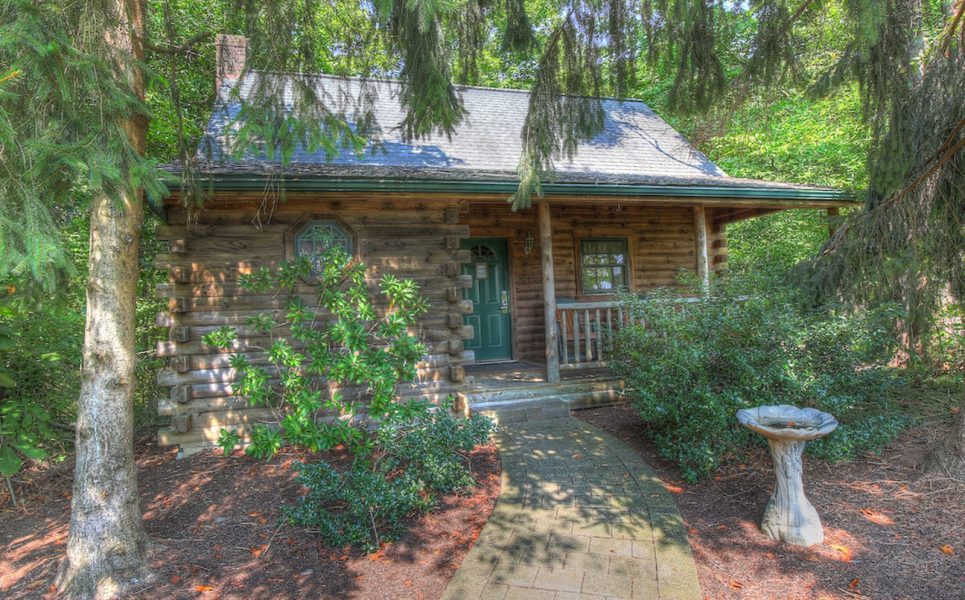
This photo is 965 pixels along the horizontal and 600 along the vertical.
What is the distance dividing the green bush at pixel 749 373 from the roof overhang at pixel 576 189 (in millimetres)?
2019

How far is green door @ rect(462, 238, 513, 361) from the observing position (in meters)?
8.66

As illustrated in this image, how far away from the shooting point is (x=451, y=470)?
4.10m

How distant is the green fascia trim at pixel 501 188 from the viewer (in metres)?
5.04

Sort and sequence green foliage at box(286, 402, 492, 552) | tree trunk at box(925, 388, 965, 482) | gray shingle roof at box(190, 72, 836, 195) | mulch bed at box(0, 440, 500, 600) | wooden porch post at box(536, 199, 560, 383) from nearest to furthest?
1. mulch bed at box(0, 440, 500, 600)
2. green foliage at box(286, 402, 492, 552)
3. tree trunk at box(925, 388, 965, 482)
4. gray shingle roof at box(190, 72, 836, 195)
5. wooden porch post at box(536, 199, 560, 383)

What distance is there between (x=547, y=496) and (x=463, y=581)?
126 cm

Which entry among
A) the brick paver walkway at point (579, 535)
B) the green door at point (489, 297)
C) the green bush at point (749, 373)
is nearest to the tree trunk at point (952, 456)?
the green bush at point (749, 373)

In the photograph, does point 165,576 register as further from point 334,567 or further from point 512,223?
point 512,223

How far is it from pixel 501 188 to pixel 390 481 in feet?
11.4

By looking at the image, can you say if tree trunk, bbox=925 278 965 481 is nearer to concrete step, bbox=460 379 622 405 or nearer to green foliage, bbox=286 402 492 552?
concrete step, bbox=460 379 622 405

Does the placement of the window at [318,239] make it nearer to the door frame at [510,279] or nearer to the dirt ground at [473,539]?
the dirt ground at [473,539]

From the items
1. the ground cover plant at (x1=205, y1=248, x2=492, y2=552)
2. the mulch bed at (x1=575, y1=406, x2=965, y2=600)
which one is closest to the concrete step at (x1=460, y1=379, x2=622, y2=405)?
the ground cover plant at (x1=205, y1=248, x2=492, y2=552)

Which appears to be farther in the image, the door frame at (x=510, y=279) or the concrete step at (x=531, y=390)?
the door frame at (x=510, y=279)

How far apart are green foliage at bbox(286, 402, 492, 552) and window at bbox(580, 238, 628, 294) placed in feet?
16.8

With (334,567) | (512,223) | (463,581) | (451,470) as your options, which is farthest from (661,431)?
(512,223)
